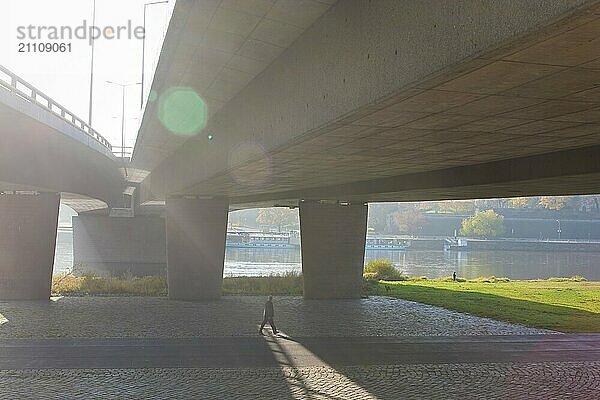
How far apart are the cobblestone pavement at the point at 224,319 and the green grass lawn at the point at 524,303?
1.28 metres

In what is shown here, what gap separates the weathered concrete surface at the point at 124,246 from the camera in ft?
198

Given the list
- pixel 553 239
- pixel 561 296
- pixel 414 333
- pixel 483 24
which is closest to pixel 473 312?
pixel 414 333

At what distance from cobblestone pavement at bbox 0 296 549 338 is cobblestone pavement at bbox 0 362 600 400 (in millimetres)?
5543

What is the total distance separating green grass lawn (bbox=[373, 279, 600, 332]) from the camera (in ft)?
80.1

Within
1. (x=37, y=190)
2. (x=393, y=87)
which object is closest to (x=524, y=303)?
(x=37, y=190)

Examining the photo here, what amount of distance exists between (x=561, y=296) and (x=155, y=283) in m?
21.2

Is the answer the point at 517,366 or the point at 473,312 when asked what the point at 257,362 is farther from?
the point at 473,312

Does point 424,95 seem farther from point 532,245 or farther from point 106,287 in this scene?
point 532,245

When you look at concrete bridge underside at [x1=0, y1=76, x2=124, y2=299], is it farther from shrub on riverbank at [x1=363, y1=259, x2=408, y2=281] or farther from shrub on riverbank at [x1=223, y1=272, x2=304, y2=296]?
shrub on riverbank at [x1=363, y1=259, x2=408, y2=281]

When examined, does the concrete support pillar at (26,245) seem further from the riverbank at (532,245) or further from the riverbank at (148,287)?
the riverbank at (532,245)

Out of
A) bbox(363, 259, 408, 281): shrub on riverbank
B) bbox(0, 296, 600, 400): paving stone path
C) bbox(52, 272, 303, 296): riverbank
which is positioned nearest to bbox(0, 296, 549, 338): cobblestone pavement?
bbox(0, 296, 600, 400): paving stone path

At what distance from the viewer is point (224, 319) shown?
24.2m

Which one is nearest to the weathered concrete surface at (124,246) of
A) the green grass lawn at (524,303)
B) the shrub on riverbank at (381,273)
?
the shrub on riverbank at (381,273)

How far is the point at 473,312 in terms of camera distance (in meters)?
27.2
